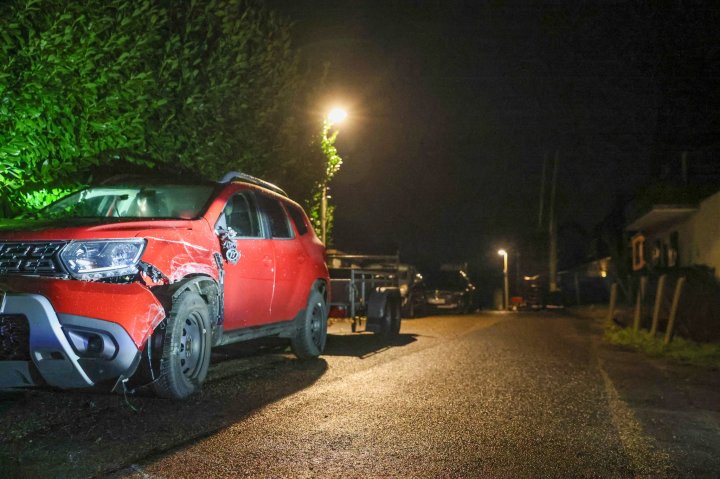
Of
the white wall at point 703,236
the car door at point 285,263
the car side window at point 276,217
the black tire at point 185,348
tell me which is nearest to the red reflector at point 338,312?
the car door at point 285,263

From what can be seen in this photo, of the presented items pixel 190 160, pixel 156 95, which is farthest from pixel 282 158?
pixel 156 95

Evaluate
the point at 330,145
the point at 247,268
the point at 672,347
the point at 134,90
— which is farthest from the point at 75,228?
the point at 330,145

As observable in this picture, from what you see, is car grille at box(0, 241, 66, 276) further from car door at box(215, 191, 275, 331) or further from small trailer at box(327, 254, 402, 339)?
small trailer at box(327, 254, 402, 339)

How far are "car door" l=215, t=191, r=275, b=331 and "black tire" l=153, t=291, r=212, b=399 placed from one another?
0.50 meters

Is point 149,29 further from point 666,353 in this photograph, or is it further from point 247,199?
point 666,353

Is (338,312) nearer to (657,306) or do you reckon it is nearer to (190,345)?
(657,306)

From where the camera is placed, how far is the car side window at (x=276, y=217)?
7.99 meters

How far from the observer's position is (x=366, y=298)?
12867 millimetres

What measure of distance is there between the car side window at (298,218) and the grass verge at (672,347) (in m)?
6.14

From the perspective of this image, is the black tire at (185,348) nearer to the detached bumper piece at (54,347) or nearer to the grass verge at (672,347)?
the detached bumper piece at (54,347)

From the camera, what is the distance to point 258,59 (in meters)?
11.5

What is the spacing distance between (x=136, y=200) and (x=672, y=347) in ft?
30.1

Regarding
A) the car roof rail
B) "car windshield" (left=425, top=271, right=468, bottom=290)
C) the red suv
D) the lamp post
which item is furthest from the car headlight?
"car windshield" (left=425, top=271, right=468, bottom=290)

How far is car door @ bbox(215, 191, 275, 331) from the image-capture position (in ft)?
22.2
